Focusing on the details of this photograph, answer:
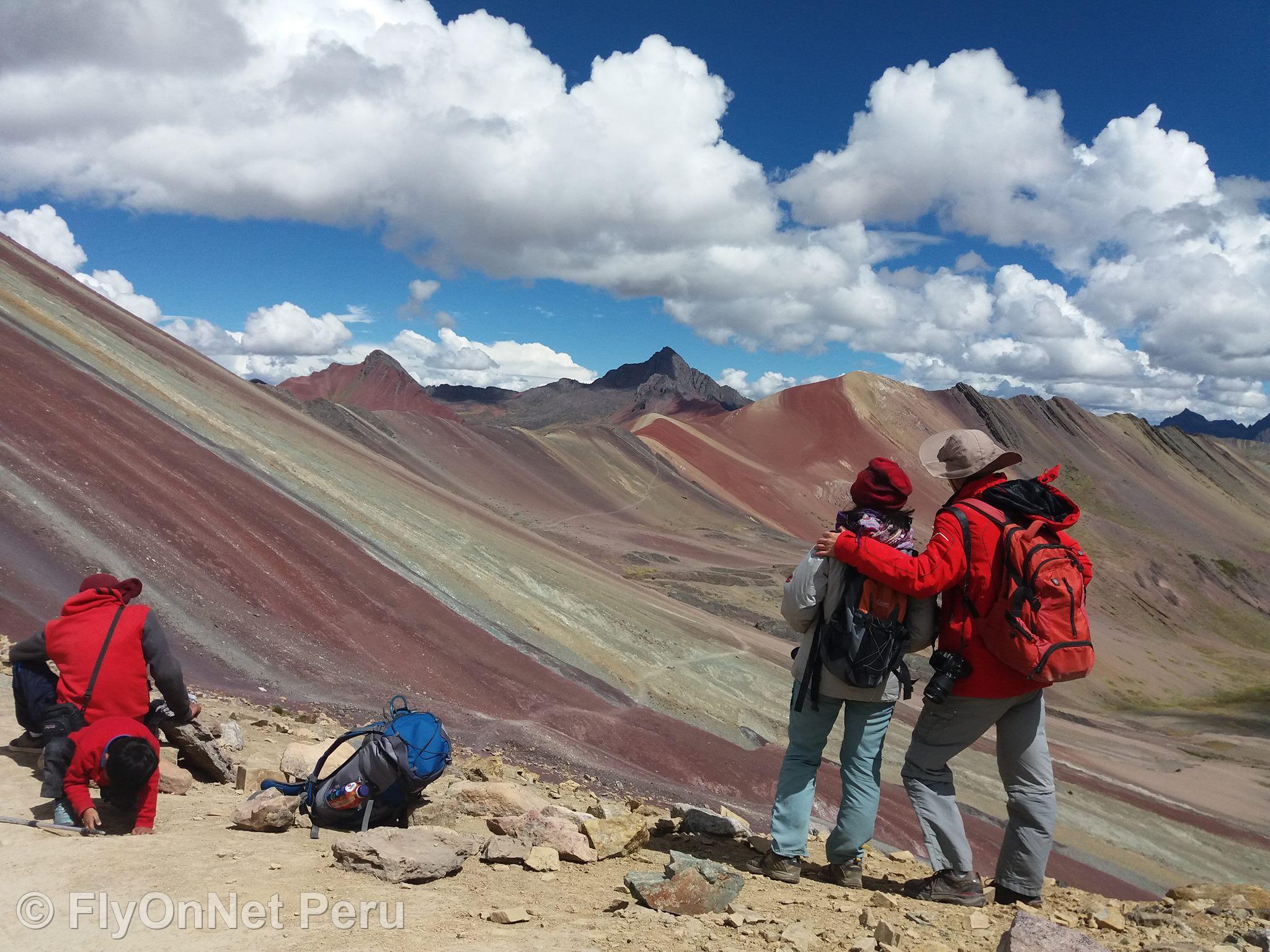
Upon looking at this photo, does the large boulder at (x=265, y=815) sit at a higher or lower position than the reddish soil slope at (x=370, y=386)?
lower

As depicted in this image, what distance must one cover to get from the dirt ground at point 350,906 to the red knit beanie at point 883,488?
5.76 ft

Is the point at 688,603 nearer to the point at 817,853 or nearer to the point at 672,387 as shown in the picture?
the point at 817,853

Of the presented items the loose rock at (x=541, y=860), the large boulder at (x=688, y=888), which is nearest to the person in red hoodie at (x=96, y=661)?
the loose rock at (x=541, y=860)

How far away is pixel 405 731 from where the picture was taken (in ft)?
14.7

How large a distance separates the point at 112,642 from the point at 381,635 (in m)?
7.96

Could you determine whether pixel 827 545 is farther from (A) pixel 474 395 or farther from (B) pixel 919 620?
(A) pixel 474 395

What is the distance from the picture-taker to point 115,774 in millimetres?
4008

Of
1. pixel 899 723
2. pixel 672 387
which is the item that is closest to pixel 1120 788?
pixel 899 723

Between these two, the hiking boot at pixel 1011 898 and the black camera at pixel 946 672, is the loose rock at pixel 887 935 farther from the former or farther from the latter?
the hiking boot at pixel 1011 898

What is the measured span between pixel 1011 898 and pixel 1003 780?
0.61 m

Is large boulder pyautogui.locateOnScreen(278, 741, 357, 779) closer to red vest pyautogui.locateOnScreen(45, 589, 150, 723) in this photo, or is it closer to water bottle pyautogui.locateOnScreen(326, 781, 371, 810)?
water bottle pyautogui.locateOnScreen(326, 781, 371, 810)

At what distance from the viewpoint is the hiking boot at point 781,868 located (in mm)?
4156

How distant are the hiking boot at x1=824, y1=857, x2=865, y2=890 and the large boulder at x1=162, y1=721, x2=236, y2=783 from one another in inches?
138

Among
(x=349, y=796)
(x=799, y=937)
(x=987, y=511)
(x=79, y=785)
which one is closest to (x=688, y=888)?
(x=799, y=937)
